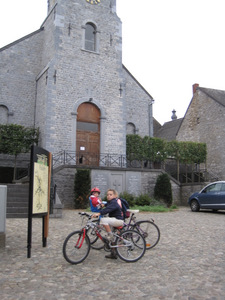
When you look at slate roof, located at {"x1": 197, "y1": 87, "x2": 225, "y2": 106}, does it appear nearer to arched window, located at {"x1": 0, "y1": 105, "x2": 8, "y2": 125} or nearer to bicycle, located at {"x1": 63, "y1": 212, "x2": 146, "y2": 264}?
arched window, located at {"x1": 0, "y1": 105, "x2": 8, "y2": 125}

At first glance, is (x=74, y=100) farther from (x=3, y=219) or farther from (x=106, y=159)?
(x=3, y=219)

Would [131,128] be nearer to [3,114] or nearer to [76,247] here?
[3,114]

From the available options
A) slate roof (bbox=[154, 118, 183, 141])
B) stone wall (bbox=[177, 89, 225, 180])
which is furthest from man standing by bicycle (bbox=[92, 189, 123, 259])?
slate roof (bbox=[154, 118, 183, 141])

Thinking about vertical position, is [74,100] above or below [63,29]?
below

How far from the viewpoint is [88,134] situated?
64.4 ft

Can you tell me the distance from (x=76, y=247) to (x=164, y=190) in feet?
42.8

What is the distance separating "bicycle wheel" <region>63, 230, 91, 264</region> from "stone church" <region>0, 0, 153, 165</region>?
42.2 ft

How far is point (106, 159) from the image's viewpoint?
19391 millimetres

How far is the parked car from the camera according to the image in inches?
548

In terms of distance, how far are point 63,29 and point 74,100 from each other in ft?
15.4

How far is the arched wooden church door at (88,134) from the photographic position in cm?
1922

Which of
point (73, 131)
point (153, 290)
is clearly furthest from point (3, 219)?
point (73, 131)

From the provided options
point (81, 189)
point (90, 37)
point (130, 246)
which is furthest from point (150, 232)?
point (90, 37)

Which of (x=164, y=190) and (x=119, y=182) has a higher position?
(x=119, y=182)
